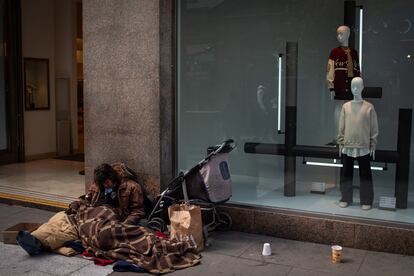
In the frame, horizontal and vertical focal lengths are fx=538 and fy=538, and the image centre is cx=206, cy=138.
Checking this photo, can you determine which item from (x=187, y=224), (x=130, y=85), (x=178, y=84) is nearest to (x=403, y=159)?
(x=187, y=224)

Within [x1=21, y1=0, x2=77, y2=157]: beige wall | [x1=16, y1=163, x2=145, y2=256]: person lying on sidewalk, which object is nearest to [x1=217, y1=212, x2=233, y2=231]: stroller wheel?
[x1=16, y1=163, x2=145, y2=256]: person lying on sidewalk

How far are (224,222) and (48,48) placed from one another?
6.58 meters

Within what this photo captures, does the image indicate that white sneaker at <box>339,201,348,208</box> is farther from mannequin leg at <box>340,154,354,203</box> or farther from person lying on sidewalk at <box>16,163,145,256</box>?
person lying on sidewalk at <box>16,163,145,256</box>

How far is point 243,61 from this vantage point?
7836mm

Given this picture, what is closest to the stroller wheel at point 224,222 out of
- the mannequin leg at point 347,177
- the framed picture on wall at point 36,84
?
the mannequin leg at point 347,177

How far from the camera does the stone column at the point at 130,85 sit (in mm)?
6426

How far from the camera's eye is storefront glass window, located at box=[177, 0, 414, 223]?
249 inches

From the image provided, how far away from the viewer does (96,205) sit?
235 inches

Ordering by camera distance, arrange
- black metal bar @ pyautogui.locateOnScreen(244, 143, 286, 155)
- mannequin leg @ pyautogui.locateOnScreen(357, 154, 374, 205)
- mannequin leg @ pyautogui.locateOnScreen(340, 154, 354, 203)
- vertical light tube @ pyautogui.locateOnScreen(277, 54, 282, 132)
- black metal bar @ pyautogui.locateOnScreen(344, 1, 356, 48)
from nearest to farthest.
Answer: mannequin leg @ pyautogui.locateOnScreen(357, 154, 374, 205), mannequin leg @ pyautogui.locateOnScreen(340, 154, 354, 203), black metal bar @ pyautogui.locateOnScreen(344, 1, 356, 48), black metal bar @ pyautogui.locateOnScreen(244, 143, 286, 155), vertical light tube @ pyautogui.locateOnScreen(277, 54, 282, 132)

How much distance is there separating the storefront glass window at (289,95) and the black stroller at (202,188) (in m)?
0.67

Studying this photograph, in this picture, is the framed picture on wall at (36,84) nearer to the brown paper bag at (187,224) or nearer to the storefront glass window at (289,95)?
the storefront glass window at (289,95)

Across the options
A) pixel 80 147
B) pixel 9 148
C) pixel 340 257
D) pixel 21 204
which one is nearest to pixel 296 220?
pixel 340 257

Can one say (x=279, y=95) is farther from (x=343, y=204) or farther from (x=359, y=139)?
(x=343, y=204)

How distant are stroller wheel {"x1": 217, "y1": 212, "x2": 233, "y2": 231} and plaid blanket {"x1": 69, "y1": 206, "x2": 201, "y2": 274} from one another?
0.93 metres
